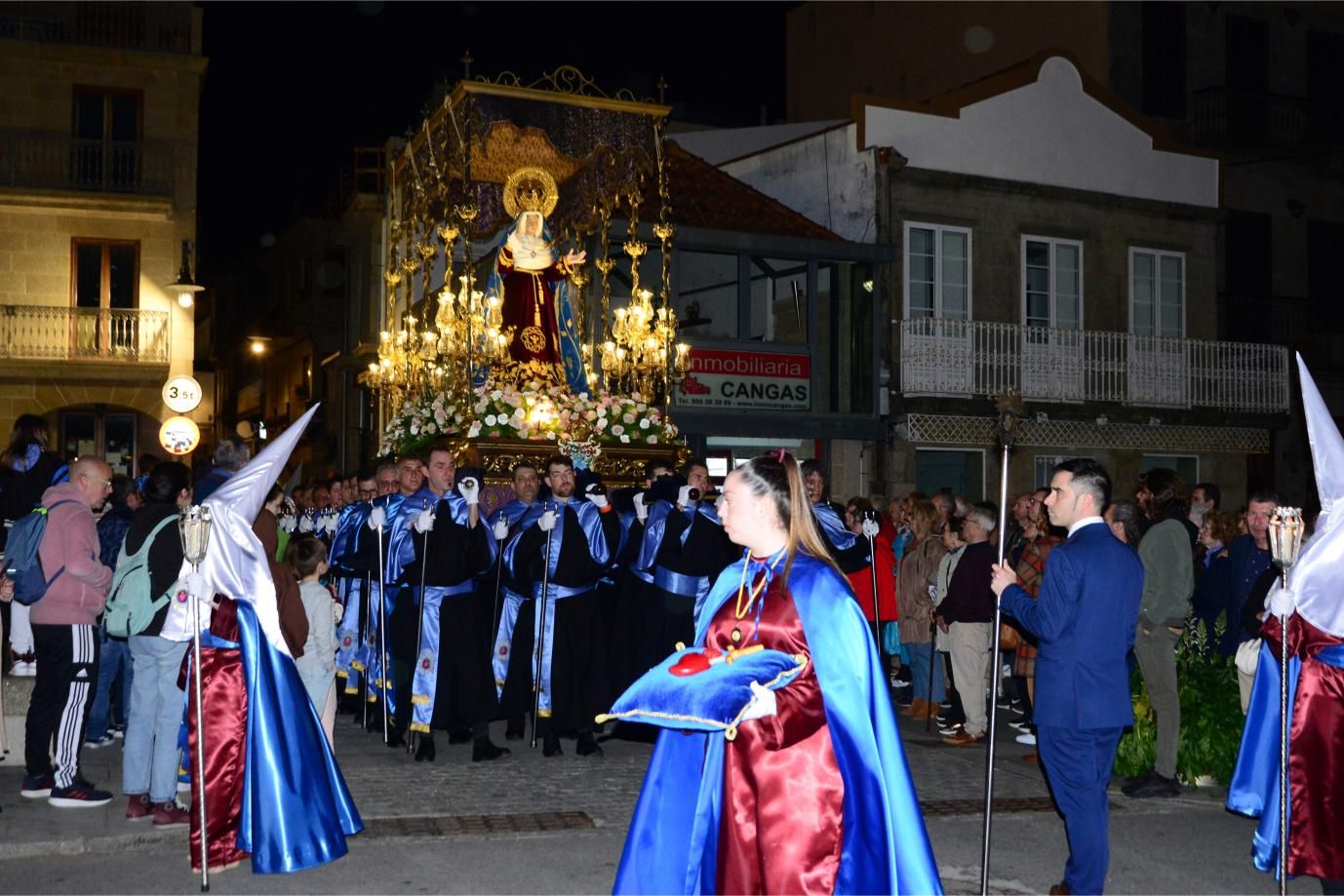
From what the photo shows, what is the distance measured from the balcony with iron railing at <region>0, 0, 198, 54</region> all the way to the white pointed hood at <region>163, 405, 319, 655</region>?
70.7ft

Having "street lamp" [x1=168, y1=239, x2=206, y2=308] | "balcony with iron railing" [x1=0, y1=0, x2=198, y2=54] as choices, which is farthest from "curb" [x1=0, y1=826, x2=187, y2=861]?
"balcony with iron railing" [x1=0, y1=0, x2=198, y2=54]

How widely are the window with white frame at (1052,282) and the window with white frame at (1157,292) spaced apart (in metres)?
1.12

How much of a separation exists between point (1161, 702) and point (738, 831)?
16.8 ft

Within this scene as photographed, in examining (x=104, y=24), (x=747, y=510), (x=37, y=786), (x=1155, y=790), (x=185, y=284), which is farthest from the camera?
(x=104, y=24)

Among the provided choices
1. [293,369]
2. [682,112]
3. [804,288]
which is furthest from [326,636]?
[293,369]

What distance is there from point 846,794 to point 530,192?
34.1 feet

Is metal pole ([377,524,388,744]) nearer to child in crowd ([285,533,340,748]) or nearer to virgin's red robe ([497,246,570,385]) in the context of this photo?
child in crowd ([285,533,340,748])

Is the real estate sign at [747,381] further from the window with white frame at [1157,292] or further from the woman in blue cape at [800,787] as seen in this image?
the woman in blue cape at [800,787]

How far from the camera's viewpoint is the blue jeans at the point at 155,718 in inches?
295

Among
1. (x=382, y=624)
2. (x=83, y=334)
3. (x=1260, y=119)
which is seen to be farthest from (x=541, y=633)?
(x=1260, y=119)

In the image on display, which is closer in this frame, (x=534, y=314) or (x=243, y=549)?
(x=243, y=549)

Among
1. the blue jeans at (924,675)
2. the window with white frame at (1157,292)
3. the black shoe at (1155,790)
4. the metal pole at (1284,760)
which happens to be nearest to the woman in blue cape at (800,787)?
the metal pole at (1284,760)

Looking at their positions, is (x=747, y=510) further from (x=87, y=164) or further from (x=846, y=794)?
(x=87, y=164)

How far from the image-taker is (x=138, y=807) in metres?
7.57
